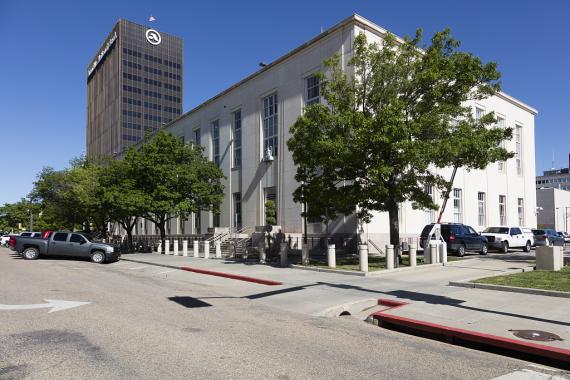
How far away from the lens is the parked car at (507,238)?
94.7 ft

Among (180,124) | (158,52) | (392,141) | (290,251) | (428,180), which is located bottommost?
(290,251)

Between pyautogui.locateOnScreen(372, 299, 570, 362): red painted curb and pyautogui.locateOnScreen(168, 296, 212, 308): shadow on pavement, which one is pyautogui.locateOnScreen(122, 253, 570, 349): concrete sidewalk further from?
pyautogui.locateOnScreen(168, 296, 212, 308): shadow on pavement

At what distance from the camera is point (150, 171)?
3105 centimetres

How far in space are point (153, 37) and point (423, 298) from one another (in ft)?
415

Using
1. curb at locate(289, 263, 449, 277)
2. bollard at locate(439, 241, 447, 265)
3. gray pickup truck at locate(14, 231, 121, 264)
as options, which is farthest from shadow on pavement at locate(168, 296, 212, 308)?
gray pickup truck at locate(14, 231, 121, 264)

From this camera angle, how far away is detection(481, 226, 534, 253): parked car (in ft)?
94.7

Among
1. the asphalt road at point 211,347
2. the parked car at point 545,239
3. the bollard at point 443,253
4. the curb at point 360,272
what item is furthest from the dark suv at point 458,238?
the asphalt road at point 211,347

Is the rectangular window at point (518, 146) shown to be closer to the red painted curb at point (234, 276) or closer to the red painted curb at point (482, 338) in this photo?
the red painted curb at point (234, 276)

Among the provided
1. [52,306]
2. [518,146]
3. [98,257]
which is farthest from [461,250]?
[518,146]

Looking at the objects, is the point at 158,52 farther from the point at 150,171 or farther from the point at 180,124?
the point at 150,171

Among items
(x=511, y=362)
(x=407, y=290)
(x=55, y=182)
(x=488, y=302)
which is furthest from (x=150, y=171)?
(x=511, y=362)

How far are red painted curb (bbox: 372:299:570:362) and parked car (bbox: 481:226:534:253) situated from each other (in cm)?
2258

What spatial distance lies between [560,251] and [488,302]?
7.90 meters

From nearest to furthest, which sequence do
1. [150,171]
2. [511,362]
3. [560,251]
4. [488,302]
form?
[511,362], [488,302], [560,251], [150,171]
